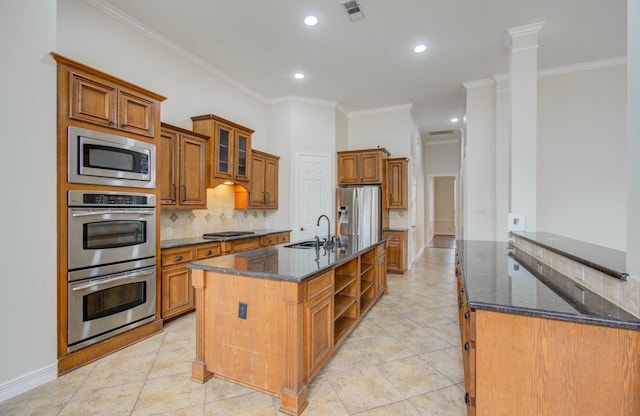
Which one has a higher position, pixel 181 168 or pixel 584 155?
pixel 584 155

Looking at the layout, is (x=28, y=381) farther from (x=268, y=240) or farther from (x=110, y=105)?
(x=268, y=240)

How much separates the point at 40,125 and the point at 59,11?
1.36 metres

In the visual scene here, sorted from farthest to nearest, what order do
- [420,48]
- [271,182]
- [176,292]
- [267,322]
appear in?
[271,182]
[420,48]
[176,292]
[267,322]

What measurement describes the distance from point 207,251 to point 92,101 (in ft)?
6.04

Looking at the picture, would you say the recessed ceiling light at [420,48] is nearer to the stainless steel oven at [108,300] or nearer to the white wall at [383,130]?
the white wall at [383,130]

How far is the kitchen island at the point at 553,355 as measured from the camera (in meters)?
1.05

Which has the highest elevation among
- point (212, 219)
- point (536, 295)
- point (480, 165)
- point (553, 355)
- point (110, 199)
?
point (480, 165)

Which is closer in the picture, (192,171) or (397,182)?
(192,171)

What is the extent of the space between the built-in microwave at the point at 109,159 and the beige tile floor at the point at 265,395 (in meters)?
1.49

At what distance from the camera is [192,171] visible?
11.7ft

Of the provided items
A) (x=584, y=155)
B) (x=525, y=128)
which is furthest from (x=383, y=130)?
(x=584, y=155)

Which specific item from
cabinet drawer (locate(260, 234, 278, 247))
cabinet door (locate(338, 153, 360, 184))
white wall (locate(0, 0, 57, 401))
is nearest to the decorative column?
cabinet door (locate(338, 153, 360, 184))

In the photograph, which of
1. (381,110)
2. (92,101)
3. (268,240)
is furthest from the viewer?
(381,110)

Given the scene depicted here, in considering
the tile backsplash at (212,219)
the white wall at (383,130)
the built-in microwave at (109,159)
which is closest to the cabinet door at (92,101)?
the built-in microwave at (109,159)
